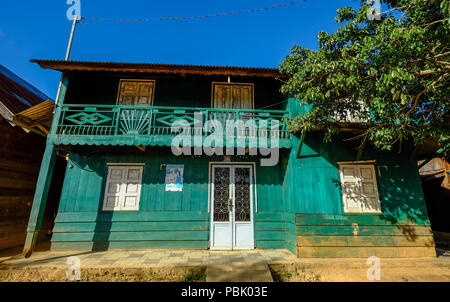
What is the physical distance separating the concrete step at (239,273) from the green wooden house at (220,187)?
159 centimetres

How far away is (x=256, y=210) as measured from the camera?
280 inches

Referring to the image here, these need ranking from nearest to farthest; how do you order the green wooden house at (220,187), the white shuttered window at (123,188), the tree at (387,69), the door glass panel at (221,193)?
the tree at (387,69)
the green wooden house at (220,187)
the white shuttered window at (123,188)
the door glass panel at (221,193)

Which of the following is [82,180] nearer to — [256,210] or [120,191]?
[120,191]

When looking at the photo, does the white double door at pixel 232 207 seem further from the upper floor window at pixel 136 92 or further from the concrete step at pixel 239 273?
the upper floor window at pixel 136 92

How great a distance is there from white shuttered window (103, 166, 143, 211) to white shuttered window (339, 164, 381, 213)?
20.9ft

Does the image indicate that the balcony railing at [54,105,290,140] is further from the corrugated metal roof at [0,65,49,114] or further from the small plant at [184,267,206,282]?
the small plant at [184,267,206,282]

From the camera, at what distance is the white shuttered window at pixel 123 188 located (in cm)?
699

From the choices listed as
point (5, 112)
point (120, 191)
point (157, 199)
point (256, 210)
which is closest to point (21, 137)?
point (5, 112)

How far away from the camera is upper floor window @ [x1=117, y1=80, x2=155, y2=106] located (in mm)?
8008

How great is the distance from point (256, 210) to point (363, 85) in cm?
451

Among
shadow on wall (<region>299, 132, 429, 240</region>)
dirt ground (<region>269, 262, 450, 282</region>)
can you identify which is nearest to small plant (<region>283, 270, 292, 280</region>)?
dirt ground (<region>269, 262, 450, 282</region>)

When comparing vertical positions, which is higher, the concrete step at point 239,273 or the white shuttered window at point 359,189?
the white shuttered window at point 359,189

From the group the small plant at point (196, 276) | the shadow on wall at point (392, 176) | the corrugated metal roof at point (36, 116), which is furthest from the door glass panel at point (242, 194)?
the corrugated metal roof at point (36, 116)

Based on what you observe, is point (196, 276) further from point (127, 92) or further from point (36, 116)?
point (36, 116)
